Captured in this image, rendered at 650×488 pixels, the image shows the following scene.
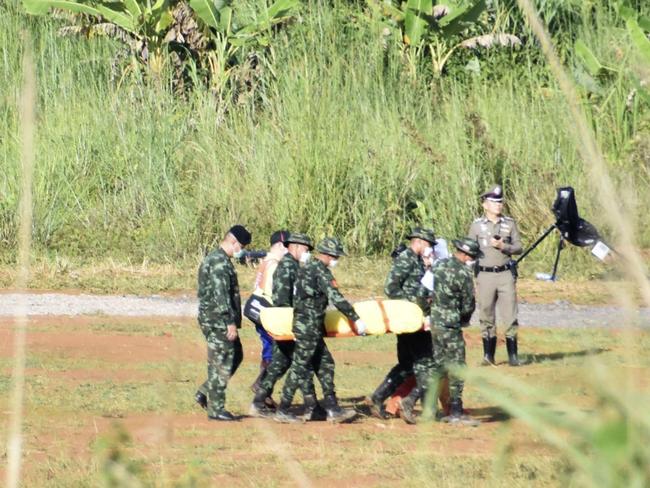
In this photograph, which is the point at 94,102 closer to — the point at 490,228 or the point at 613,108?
the point at 613,108

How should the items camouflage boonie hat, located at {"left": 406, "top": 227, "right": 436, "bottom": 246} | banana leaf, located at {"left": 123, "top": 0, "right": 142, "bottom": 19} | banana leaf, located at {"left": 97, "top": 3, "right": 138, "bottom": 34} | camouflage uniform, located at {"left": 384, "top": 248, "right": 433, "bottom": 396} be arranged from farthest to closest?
banana leaf, located at {"left": 97, "top": 3, "right": 138, "bottom": 34} < banana leaf, located at {"left": 123, "top": 0, "right": 142, "bottom": 19} < camouflage boonie hat, located at {"left": 406, "top": 227, "right": 436, "bottom": 246} < camouflage uniform, located at {"left": 384, "top": 248, "right": 433, "bottom": 396}

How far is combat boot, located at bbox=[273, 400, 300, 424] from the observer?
11164 mm

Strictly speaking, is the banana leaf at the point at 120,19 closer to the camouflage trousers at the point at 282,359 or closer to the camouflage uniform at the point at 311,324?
the camouflage trousers at the point at 282,359

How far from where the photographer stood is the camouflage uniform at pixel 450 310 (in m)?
10.9

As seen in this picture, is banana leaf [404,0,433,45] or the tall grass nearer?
the tall grass

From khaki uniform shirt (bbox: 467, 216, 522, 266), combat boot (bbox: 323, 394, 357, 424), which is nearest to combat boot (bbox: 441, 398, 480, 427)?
combat boot (bbox: 323, 394, 357, 424)

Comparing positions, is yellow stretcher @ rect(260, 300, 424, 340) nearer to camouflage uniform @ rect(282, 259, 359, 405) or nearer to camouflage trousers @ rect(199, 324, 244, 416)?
camouflage uniform @ rect(282, 259, 359, 405)

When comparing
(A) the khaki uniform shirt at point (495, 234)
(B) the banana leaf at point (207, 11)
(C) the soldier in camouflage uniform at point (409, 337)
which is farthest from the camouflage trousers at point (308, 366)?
(B) the banana leaf at point (207, 11)

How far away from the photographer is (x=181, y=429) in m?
10.7

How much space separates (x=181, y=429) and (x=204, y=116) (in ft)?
45.4

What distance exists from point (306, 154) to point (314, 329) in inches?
470

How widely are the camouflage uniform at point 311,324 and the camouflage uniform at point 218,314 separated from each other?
51 centimetres

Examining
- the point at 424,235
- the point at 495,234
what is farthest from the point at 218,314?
the point at 495,234

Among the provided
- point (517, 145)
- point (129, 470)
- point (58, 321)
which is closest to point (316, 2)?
point (517, 145)
